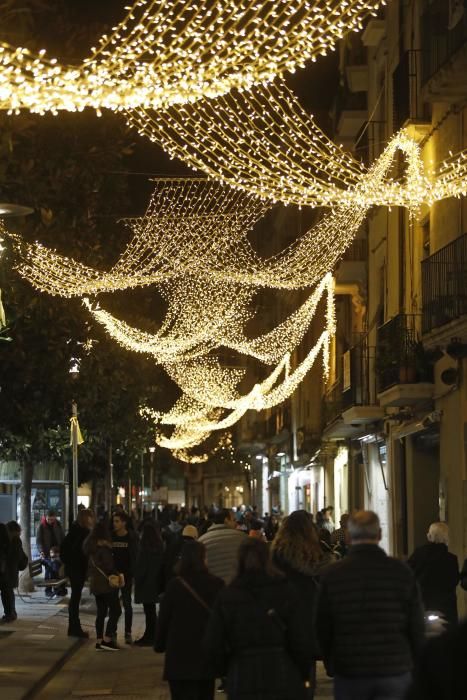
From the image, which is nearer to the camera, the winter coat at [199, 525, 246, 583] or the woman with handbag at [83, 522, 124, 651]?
the winter coat at [199, 525, 246, 583]

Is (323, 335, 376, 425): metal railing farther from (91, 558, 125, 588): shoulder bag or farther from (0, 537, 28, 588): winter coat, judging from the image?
(91, 558, 125, 588): shoulder bag

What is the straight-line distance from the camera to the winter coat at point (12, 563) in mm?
21922

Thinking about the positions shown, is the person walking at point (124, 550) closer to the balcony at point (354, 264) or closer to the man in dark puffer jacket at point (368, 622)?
the man in dark puffer jacket at point (368, 622)

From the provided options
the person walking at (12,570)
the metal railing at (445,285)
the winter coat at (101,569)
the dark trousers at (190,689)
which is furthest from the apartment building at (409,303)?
the dark trousers at (190,689)

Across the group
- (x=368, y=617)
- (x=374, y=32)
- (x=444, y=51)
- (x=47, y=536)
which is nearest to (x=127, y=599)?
(x=444, y=51)

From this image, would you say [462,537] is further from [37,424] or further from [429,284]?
[37,424]

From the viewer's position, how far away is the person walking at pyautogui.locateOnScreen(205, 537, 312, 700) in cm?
735

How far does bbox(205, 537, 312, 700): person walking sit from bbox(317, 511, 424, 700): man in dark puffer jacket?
0.77 feet

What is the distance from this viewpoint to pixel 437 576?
42.1 ft

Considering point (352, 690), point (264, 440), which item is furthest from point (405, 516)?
point (264, 440)

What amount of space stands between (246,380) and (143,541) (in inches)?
2439

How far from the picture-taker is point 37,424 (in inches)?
901

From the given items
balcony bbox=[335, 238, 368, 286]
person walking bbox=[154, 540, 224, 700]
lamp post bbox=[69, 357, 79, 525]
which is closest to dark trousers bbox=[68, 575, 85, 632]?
lamp post bbox=[69, 357, 79, 525]

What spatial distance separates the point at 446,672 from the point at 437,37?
18.8 m
